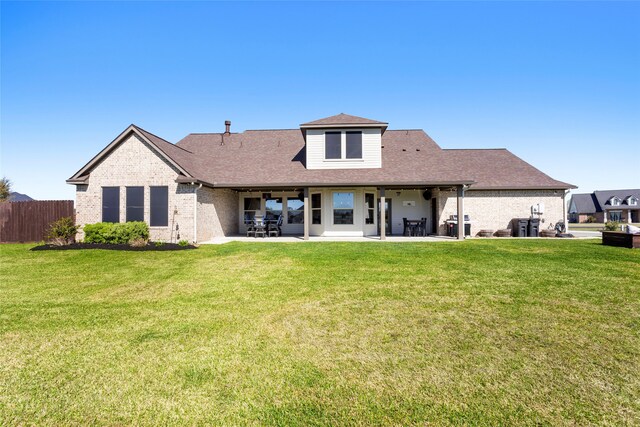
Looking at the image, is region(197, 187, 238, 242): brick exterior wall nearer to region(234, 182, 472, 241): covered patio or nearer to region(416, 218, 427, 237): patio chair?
region(234, 182, 472, 241): covered patio

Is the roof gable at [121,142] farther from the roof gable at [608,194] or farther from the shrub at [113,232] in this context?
the roof gable at [608,194]

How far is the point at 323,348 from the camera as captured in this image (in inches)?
148

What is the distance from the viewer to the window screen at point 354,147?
1577 cm

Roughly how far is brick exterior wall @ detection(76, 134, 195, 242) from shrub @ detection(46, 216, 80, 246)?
0.37 m

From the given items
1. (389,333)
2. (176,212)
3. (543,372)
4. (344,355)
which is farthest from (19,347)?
(176,212)

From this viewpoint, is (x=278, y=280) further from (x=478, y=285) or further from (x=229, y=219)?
(x=229, y=219)

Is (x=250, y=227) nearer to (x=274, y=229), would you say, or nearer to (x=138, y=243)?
(x=274, y=229)

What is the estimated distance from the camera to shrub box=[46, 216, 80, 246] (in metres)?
13.0

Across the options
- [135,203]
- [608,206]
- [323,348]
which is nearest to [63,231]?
[135,203]

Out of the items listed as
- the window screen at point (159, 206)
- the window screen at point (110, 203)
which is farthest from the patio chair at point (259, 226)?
the window screen at point (110, 203)

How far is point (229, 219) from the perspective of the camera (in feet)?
56.9

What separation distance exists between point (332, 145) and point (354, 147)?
3.91 ft

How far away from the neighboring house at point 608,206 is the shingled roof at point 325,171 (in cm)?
5462

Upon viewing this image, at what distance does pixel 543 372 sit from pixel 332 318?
8.91 ft
